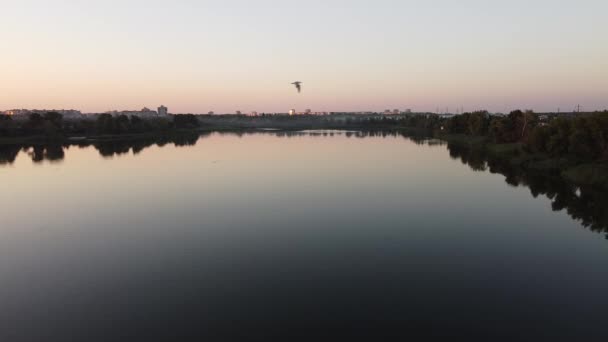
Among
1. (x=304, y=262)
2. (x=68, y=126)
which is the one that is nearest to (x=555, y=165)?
(x=304, y=262)

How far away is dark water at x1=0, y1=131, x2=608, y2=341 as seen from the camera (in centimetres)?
834

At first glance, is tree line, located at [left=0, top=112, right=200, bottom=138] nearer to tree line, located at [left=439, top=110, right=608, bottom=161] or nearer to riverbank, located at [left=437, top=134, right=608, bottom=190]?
riverbank, located at [left=437, top=134, right=608, bottom=190]

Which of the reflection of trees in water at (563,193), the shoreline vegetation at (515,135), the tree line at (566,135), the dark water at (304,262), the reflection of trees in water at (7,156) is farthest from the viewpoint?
the reflection of trees in water at (7,156)

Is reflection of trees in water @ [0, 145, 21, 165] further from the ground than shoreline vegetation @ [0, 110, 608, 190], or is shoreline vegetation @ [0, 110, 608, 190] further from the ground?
shoreline vegetation @ [0, 110, 608, 190]

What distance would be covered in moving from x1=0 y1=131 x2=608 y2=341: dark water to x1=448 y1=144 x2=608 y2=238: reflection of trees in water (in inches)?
5.4

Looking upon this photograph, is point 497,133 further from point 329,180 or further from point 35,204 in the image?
point 35,204

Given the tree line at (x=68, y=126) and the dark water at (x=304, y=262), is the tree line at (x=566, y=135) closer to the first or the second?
the dark water at (x=304, y=262)

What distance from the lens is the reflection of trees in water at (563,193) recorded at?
54.8 feet

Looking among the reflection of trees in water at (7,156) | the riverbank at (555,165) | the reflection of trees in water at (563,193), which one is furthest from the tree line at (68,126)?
the riverbank at (555,165)

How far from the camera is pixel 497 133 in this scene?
135ft

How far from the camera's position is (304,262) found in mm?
11648

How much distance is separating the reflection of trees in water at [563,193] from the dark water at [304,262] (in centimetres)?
14

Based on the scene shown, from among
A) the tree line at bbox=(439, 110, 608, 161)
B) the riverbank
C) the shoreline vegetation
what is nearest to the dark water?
the riverbank

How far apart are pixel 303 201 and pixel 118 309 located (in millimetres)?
11596
